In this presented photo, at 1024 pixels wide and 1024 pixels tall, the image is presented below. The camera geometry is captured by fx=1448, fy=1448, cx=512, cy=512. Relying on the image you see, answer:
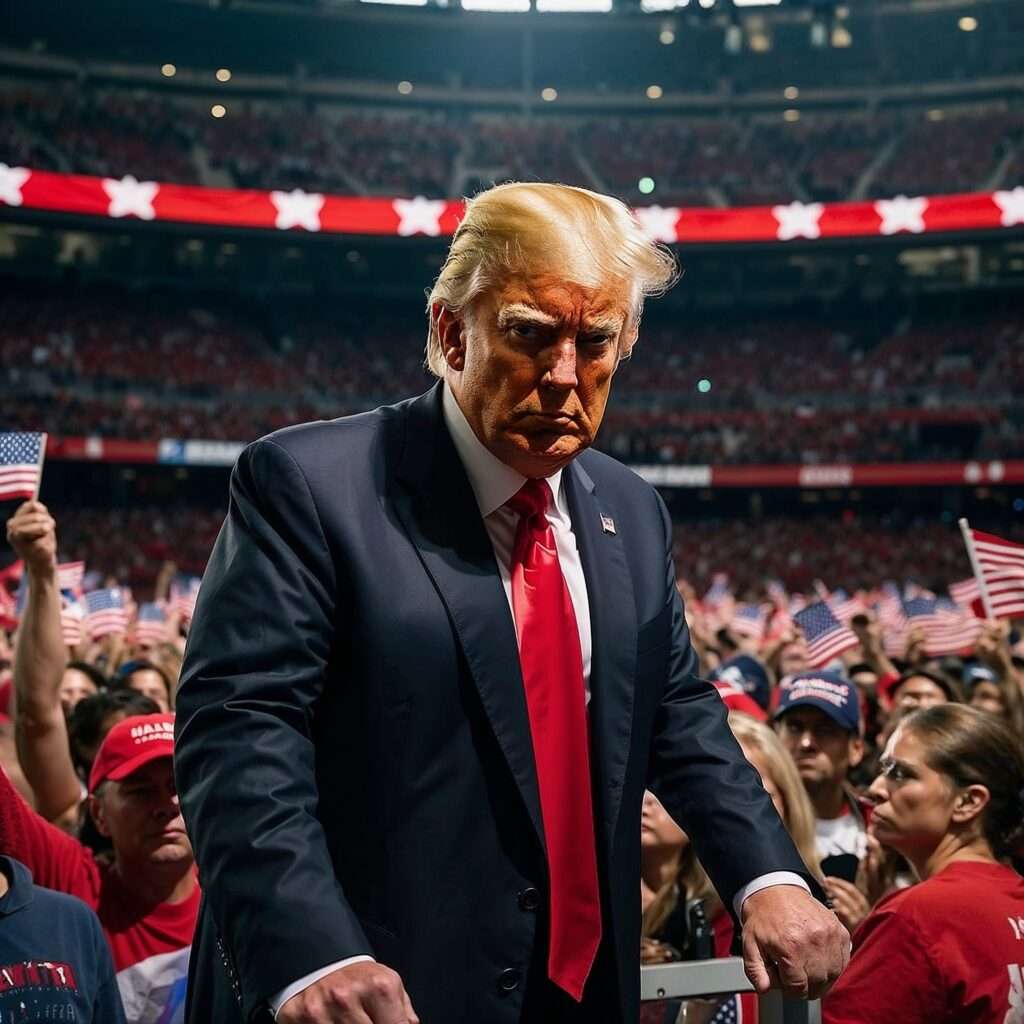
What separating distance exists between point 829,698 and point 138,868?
111 inches

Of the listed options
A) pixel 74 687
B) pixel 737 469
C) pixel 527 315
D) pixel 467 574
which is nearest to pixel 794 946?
pixel 467 574

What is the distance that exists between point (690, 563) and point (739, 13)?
18990mm

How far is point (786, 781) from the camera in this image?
436cm

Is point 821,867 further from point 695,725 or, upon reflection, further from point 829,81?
point 829,81

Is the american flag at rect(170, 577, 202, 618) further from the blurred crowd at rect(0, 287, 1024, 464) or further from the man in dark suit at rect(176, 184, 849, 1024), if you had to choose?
the blurred crowd at rect(0, 287, 1024, 464)

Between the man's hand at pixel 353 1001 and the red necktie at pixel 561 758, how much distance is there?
1.19 feet

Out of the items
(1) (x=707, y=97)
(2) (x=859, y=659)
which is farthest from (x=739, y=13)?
(2) (x=859, y=659)

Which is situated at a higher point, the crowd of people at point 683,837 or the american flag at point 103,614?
the american flag at point 103,614

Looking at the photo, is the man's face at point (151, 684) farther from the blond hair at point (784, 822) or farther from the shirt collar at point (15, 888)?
the shirt collar at point (15, 888)

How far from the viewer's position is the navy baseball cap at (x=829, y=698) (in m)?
5.37

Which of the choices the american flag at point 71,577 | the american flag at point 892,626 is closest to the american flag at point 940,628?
the american flag at point 892,626

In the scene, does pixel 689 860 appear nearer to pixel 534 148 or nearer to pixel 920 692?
pixel 920 692

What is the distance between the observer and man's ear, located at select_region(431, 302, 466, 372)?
2.14m

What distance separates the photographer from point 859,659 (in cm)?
1089
